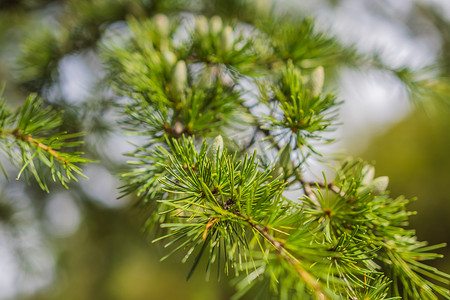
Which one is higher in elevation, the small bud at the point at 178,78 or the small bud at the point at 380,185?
the small bud at the point at 380,185

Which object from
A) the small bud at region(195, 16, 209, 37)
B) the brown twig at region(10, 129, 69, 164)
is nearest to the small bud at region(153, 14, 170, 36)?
the small bud at region(195, 16, 209, 37)

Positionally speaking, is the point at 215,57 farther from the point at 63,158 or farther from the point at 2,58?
the point at 2,58

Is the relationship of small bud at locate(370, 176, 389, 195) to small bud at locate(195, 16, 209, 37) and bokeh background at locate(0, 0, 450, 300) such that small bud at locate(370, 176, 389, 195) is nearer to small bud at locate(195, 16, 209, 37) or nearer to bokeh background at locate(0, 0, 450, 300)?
bokeh background at locate(0, 0, 450, 300)

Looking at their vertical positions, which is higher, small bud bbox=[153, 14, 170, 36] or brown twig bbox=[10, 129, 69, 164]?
small bud bbox=[153, 14, 170, 36]

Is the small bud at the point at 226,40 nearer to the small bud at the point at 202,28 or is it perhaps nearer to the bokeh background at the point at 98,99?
the small bud at the point at 202,28

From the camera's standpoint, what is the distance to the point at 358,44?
51 cm

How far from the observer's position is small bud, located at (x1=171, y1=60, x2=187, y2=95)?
30cm

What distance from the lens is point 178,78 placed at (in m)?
0.30

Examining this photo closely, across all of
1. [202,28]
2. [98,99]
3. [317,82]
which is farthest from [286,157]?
[98,99]

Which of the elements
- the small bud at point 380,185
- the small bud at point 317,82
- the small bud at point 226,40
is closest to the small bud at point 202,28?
the small bud at point 226,40

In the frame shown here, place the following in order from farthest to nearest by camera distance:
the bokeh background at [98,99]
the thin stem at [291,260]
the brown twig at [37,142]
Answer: the bokeh background at [98,99] → the brown twig at [37,142] → the thin stem at [291,260]

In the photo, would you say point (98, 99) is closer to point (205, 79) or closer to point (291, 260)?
point (205, 79)

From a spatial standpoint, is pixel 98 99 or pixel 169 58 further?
pixel 98 99

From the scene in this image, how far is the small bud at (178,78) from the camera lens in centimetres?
30
